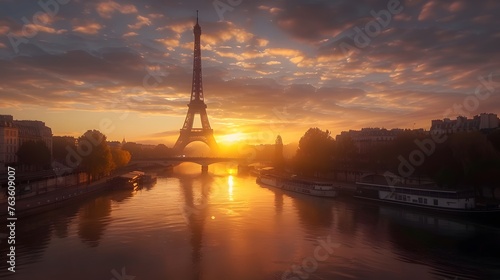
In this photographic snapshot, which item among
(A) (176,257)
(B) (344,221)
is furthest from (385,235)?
(A) (176,257)

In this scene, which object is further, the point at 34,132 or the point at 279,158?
the point at 279,158

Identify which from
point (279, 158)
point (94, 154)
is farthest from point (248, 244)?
point (279, 158)

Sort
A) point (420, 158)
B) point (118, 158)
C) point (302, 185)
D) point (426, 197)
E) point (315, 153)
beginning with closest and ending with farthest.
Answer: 1. point (426, 197)
2. point (420, 158)
3. point (302, 185)
4. point (315, 153)
5. point (118, 158)

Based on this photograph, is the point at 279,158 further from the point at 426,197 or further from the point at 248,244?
the point at 248,244

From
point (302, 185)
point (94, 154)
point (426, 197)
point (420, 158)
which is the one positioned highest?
point (94, 154)

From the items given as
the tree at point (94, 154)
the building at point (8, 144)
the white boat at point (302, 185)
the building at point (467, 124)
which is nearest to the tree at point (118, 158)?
the tree at point (94, 154)

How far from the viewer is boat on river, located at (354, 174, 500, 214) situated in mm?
26922

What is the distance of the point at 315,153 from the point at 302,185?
11165 mm

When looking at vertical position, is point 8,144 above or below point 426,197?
above

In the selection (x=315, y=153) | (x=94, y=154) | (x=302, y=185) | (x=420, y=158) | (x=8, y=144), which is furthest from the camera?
(x=315, y=153)

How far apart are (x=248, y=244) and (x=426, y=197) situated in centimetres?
1613

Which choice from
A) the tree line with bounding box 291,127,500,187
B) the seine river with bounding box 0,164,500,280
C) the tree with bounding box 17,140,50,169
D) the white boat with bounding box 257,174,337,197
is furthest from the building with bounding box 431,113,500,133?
the tree with bounding box 17,140,50,169

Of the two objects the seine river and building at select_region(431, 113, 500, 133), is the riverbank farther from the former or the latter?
building at select_region(431, 113, 500, 133)

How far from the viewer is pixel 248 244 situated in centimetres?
2016
